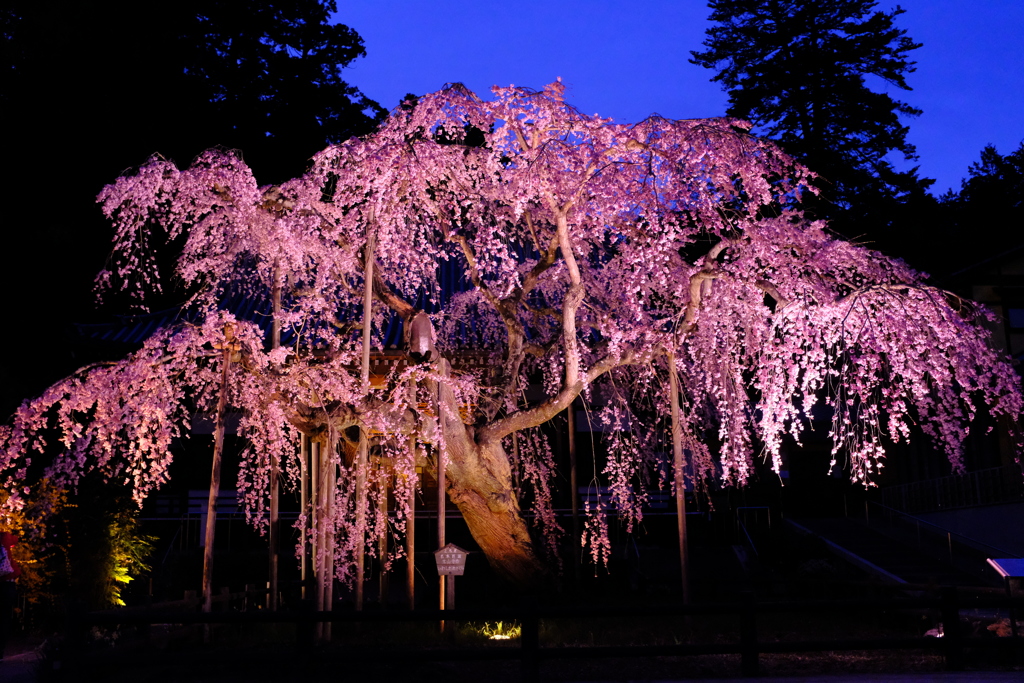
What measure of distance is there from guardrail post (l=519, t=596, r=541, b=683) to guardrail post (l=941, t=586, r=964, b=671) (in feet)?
12.6

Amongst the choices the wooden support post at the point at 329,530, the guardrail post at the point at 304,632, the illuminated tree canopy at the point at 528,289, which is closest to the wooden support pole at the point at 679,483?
the illuminated tree canopy at the point at 528,289

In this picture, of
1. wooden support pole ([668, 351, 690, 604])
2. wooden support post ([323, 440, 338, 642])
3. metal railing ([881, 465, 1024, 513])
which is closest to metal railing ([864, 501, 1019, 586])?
metal railing ([881, 465, 1024, 513])

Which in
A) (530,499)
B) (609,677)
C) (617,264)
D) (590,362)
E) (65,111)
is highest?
(65,111)

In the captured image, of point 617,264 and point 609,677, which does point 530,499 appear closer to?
point 617,264

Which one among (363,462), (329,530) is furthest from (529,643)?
(363,462)

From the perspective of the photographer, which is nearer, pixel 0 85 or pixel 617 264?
pixel 617 264

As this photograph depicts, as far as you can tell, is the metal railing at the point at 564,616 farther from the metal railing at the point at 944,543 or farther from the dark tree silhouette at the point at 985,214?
the dark tree silhouette at the point at 985,214

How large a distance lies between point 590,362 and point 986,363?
479 centimetres

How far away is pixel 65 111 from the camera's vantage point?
2262 centimetres

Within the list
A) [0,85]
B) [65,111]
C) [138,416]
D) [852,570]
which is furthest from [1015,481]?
[0,85]

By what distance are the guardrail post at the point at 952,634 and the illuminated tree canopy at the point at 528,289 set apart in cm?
133

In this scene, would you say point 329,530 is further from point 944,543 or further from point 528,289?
point 944,543

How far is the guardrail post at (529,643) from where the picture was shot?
7668 mm

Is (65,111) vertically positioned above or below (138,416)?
above
